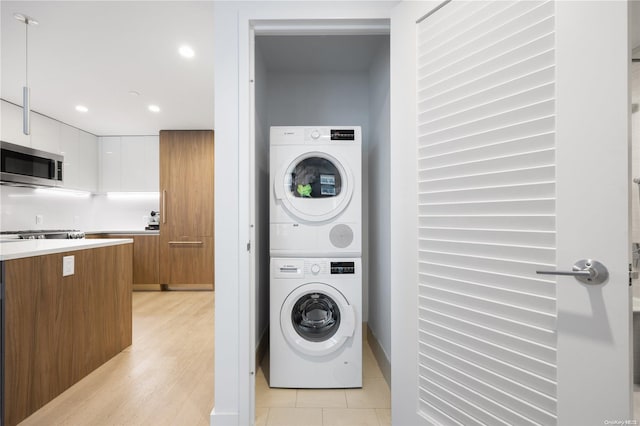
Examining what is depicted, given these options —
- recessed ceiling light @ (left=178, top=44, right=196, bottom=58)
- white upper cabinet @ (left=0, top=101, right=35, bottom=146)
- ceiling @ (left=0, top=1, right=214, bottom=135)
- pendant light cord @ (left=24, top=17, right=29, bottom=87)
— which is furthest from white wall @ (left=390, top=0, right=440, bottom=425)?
white upper cabinet @ (left=0, top=101, right=35, bottom=146)

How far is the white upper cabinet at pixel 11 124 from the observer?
10.5 feet

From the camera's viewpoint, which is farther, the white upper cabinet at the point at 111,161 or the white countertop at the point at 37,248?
the white upper cabinet at the point at 111,161

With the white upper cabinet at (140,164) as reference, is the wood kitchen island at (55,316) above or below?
below

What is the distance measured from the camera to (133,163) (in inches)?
180

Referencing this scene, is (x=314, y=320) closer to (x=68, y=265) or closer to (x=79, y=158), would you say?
(x=68, y=265)

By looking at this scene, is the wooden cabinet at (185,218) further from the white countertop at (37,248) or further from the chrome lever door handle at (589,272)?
the chrome lever door handle at (589,272)

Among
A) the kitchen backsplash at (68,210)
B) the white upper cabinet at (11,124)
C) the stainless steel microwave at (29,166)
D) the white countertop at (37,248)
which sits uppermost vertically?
the white upper cabinet at (11,124)

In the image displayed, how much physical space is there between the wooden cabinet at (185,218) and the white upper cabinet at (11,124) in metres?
1.49

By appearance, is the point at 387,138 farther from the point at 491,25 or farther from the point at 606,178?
the point at 606,178

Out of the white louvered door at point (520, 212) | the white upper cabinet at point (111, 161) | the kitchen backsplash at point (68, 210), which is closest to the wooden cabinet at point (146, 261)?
the kitchen backsplash at point (68, 210)

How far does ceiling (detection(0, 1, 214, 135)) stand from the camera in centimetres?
187

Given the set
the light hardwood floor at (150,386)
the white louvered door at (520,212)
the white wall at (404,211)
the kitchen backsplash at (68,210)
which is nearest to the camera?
the white louvered door at (520,212)

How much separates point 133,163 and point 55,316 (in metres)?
3.43

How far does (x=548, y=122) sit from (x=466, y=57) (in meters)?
0.40
